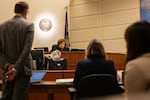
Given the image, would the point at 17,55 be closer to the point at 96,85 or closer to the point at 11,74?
the point at 11,74

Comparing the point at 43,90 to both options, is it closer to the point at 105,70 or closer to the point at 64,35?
the point at 105,70

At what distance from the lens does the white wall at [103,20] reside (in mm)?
8523

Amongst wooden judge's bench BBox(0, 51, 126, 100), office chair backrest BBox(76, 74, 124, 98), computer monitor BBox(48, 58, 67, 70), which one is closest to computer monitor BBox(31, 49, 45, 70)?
wooden judge's bench BBox(0, 51, 126, 100)

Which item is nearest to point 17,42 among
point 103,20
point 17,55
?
point 17,55

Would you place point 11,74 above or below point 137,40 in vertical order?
below

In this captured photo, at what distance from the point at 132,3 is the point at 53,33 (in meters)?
2.82

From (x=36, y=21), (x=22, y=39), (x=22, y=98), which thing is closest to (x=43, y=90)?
(x=22, y=98)

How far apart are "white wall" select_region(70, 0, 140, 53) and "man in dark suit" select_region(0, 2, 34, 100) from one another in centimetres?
585

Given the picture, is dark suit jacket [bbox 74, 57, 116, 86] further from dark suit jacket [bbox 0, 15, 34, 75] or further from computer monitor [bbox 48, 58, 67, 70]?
computer monitor [bbox 48, 58, 67, 70]

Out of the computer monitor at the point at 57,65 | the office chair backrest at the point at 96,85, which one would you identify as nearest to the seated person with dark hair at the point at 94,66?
the office chair backrest at the point at 96,85

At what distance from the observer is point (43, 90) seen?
340 cm

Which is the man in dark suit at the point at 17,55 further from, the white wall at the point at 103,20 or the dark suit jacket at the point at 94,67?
the white wall at the point at 103,20

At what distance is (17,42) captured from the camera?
291 centimetres

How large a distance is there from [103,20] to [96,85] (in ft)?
21.6
